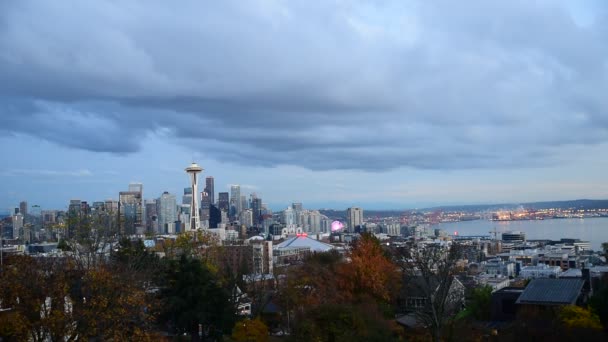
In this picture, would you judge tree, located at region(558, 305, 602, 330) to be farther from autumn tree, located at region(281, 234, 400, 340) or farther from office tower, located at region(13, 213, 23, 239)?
office tower, located at region(13, 213, 23, 239)

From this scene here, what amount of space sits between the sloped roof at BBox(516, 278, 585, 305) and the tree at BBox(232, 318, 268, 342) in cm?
945

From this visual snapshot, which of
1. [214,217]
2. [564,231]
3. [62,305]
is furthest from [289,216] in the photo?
[62,305]

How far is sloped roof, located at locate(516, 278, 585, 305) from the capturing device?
19.4 meters

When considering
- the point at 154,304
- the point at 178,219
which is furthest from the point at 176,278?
the point at 178,219

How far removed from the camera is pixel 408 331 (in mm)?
18734

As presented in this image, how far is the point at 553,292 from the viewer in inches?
786

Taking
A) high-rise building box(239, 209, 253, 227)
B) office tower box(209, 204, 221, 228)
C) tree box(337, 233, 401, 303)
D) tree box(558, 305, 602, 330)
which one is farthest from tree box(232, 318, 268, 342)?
high-rise building box(239, 209, 253, 227)

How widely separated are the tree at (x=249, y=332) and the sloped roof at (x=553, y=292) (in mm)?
9448

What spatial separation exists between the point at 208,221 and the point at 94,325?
115 metres

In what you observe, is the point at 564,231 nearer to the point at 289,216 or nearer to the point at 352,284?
the point at 289,216

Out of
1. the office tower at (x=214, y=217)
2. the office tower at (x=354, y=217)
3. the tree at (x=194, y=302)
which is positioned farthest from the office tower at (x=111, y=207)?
the office tower at (x=354, y=217)

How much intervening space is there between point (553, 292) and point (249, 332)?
11.0 meters

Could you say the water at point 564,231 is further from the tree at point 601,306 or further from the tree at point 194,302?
the tree at point 194,302

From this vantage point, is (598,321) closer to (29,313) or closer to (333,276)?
(333,276)
